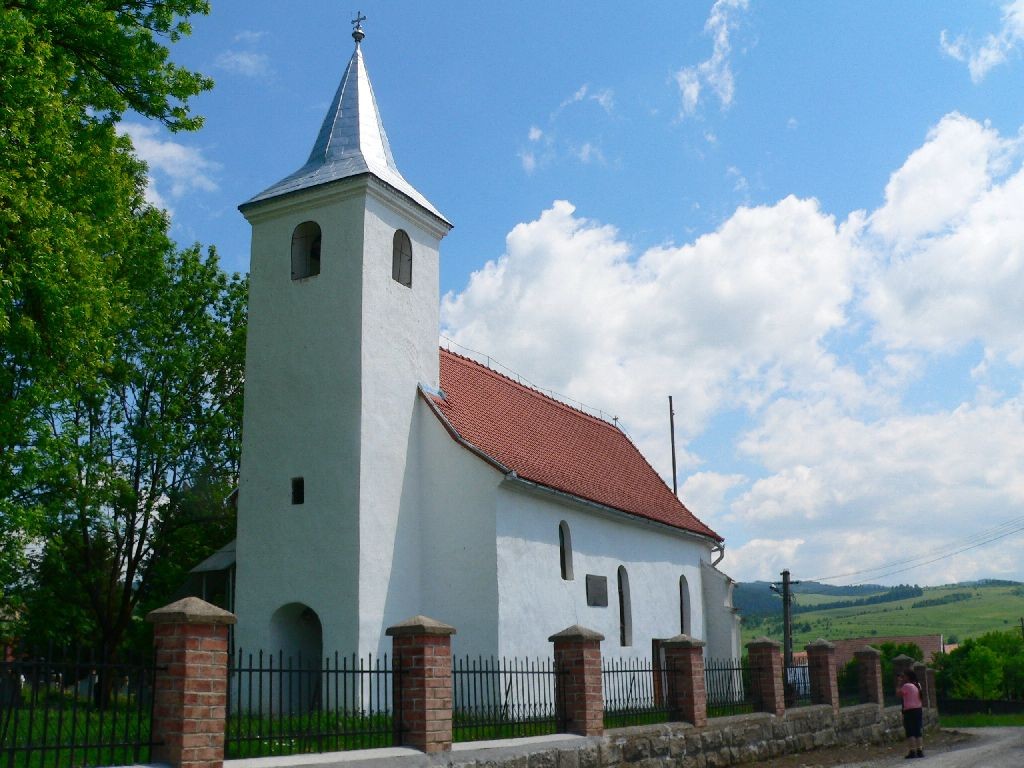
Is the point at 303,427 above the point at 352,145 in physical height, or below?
below

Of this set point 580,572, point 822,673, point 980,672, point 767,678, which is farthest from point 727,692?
point 980,672

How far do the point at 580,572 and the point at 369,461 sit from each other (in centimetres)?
545

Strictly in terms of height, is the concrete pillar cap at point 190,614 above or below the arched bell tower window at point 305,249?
below

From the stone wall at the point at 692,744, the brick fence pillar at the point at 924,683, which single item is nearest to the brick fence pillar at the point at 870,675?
the stone wall at the point at 692,744

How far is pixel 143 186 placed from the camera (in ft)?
73.0

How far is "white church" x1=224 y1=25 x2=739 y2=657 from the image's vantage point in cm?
1636

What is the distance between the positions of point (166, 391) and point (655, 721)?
50.6 ft

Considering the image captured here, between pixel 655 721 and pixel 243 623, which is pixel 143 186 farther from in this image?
pixel 655 721

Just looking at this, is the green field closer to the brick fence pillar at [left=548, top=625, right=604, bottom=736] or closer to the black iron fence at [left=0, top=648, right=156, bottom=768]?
the brick fence pillar at [left=548, top=625, right=604, bottom=736]

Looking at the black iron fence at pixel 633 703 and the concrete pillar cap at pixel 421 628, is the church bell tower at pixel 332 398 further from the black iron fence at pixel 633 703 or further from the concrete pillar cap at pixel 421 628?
the concrete pillar cap at pixel 421 628

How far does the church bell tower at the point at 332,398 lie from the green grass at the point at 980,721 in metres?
18.4

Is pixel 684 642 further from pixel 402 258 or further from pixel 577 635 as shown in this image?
pixel 402 258

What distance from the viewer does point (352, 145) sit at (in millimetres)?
18766

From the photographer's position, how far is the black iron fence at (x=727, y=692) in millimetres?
15828
